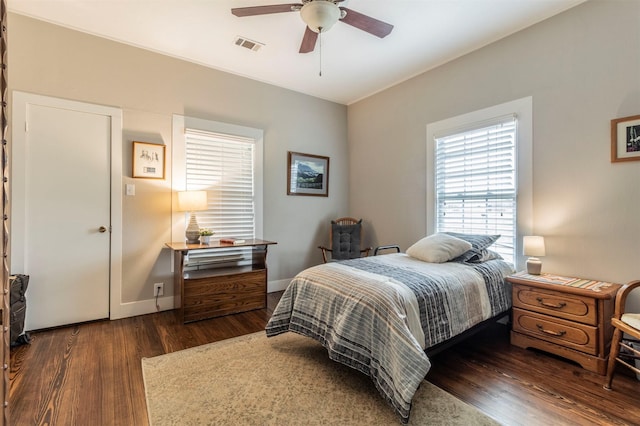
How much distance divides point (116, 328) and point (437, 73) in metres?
4.46

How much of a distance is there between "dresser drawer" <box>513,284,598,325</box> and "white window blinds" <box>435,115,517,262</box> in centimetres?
57

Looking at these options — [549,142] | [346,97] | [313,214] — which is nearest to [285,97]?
[346,97]

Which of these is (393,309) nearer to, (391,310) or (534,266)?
(391,310)

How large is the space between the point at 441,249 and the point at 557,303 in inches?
35.9

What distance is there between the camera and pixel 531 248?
2549 mm

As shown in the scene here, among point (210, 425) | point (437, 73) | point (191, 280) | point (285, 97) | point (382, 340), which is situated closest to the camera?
point (210, 425)

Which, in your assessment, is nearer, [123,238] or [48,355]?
[48,355]

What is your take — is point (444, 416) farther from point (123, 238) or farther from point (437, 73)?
point (437, 73)

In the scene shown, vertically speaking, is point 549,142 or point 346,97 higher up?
point 346,97

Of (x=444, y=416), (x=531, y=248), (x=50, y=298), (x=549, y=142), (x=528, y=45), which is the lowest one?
(x=444, y=416)

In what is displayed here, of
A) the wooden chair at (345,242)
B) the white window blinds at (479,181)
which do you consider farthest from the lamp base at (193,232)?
the white window blinds at (479,181)

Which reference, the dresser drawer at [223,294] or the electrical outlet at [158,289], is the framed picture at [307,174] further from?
the electrical outlet at [158,289]

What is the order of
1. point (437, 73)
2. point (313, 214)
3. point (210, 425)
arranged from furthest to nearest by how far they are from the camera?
point (313, 214) → point (437, 73) → point (210, 425)

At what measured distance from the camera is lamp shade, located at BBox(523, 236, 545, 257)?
252cm
